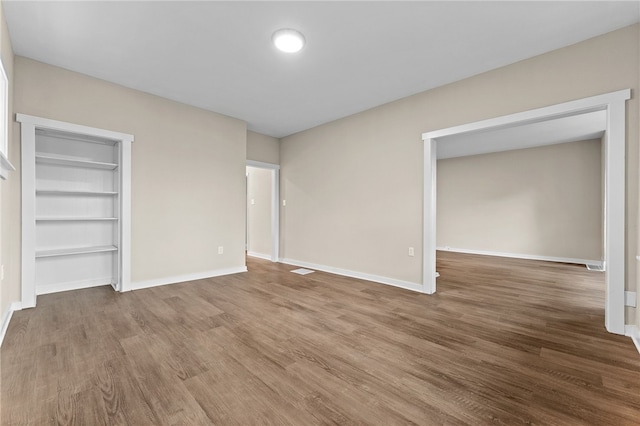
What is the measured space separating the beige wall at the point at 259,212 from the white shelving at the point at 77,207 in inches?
115

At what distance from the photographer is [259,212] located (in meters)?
6.53

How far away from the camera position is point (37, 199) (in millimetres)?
3262

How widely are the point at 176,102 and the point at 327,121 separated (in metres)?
2.37

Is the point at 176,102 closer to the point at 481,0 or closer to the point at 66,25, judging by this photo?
the point at 66,25

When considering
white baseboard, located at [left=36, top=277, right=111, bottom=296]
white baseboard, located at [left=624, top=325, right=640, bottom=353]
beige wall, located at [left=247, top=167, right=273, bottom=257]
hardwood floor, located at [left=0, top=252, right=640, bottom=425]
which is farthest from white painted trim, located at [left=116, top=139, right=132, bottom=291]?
white baseboard, located at [left=624, top=325, right=640, bottom=353]

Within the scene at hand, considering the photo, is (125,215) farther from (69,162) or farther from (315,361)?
(315,361)

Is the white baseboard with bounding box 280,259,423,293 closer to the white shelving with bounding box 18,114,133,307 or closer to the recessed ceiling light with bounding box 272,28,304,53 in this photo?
the white shelving with bounding box 18,114,133,307

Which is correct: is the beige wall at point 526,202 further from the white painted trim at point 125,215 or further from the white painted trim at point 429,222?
the white painted trim at point 125,215

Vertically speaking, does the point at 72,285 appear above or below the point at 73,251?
below

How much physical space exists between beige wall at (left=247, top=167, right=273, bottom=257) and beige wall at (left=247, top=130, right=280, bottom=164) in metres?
0.44

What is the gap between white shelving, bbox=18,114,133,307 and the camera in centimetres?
319

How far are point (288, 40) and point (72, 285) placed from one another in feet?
12.8

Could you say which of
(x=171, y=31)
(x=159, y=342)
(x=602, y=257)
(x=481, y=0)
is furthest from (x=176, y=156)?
(x=602, y=257)

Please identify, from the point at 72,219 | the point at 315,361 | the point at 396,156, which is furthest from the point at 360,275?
the point at 72,219
